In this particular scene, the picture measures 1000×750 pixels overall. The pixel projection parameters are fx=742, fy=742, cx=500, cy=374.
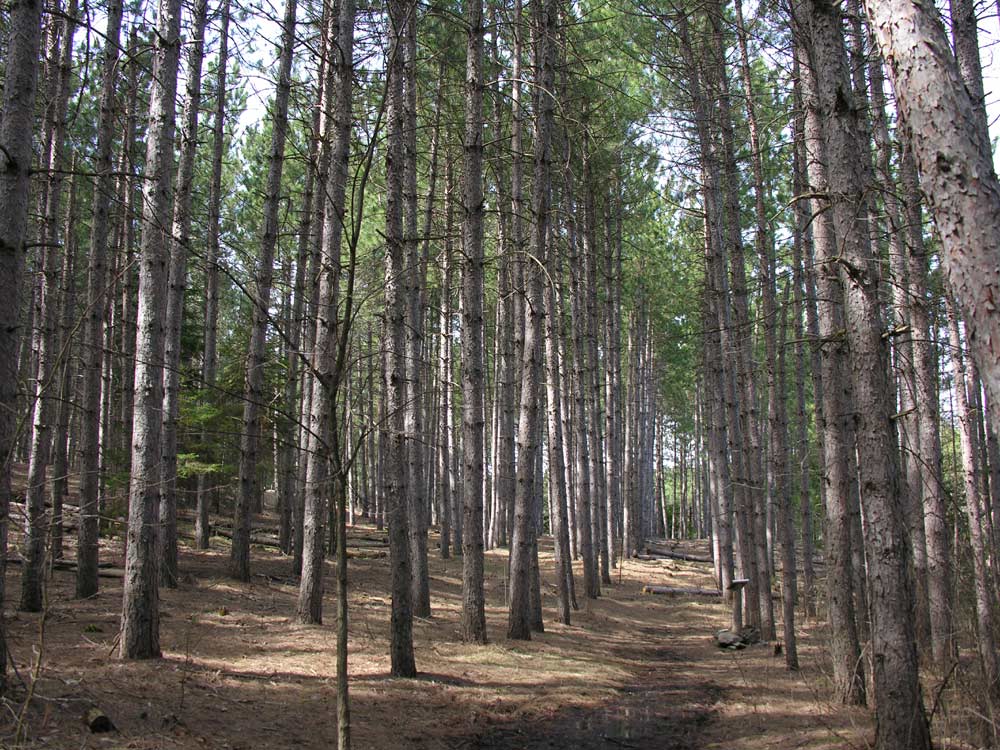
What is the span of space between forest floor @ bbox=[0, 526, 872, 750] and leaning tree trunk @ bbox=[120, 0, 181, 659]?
1.10 ft

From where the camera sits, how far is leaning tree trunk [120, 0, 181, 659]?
21.4ft

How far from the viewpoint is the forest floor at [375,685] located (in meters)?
5.49

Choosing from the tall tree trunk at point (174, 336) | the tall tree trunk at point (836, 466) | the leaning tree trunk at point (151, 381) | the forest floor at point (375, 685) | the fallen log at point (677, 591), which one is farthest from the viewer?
the fallen log at point (677, 591)

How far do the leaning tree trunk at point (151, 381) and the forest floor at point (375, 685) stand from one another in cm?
34

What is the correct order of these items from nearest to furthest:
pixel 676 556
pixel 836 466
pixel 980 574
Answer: pixel 980 574
pixel 836 466
pixel 676 556

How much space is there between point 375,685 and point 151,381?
11.9ft

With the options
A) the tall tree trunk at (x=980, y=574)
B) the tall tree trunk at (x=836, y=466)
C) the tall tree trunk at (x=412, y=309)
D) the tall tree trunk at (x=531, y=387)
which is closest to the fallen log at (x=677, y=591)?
the tall tree trunk at (x=412, y=309)

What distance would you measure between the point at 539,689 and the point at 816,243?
5379 mm

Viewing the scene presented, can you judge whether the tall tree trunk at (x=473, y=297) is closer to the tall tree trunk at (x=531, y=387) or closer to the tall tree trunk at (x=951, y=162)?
the tall tree trunk at (x=531, y=387)

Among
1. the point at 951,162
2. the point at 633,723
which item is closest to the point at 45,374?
the point at 633,723

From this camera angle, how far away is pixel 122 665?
6.29 m

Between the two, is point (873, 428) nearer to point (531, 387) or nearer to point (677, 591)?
point (531, 387)

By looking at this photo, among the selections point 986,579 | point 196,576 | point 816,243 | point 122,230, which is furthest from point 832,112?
point 122,230

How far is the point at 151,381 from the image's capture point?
6.76 metres
